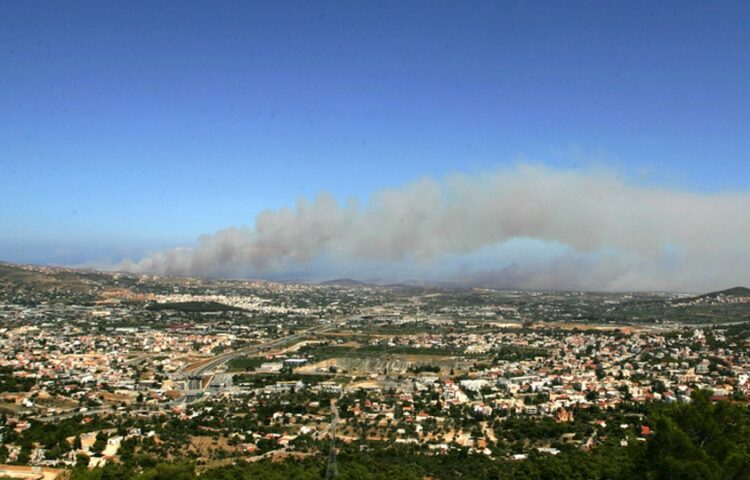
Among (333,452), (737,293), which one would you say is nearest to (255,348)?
(333,452)

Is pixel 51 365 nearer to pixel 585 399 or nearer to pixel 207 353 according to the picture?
pixel 207 353

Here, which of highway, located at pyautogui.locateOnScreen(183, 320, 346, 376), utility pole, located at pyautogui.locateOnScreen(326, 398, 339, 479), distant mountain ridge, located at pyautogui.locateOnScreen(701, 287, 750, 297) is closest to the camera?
utility pole, located at pyautogui.locateOnScreen(326, 398, 339, 479)

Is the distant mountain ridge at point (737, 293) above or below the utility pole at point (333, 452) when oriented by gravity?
above

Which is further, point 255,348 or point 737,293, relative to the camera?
point 737,293

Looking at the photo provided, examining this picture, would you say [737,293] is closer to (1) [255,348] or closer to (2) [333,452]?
(1) [255,348]

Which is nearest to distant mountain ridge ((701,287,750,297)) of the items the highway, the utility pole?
the highway

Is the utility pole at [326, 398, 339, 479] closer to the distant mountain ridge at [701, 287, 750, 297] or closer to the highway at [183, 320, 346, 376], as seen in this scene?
the highway at [183, 320, 346, 376]

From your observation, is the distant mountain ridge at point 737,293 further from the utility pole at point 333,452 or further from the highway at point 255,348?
the utility pole at point 333,452

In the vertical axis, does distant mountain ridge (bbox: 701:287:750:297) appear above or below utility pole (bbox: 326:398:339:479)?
above

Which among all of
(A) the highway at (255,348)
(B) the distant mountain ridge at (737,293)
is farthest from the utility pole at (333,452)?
(B) the distant mountain ridge at (737,293)

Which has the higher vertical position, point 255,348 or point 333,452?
point 333,452

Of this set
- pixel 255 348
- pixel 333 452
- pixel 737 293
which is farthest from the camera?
pixel 737 293
